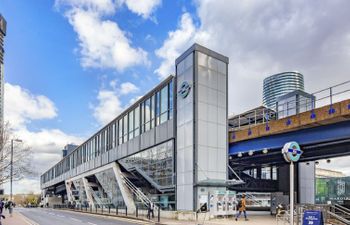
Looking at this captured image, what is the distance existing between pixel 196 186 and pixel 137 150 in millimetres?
13592

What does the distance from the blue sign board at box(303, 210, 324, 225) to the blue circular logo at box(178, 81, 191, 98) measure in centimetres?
1803

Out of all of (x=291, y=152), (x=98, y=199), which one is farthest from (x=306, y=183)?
(x=98, y=199)

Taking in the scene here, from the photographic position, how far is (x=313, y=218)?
12656 mm

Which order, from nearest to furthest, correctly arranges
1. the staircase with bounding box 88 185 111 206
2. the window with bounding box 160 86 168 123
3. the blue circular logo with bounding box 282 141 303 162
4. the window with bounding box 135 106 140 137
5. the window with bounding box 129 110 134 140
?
the blue circular logo with bounding box 282 141 303 162 → the window with bounding box 160 86 168 123 → the window with bounding box 135 106 140 137 → the window with bounding box 129 110 134 140 → the staircase with bounding box 88 185 111 206

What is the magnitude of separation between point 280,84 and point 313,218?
8075 centimetres

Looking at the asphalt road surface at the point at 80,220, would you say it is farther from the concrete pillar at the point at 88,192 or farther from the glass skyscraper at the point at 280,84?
the glass skyscraper at the point at 280,84

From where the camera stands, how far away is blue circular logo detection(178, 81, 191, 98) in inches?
1182

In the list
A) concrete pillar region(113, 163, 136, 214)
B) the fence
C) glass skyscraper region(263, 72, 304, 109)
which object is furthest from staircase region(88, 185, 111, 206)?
glass skyscraper region(263, 72, 304, 109)

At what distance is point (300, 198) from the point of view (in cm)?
3872

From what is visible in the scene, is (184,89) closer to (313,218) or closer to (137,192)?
(137,192)

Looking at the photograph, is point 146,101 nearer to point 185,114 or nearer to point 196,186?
point 185,114

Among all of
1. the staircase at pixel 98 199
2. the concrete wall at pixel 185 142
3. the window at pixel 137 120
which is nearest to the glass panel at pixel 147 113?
the window at pixel 137 120

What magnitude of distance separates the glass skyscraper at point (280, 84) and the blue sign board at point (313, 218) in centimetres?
7231

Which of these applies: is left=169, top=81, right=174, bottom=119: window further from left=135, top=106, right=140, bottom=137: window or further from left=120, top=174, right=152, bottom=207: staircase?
left=135, top=106, right=140, bottom=137: window
